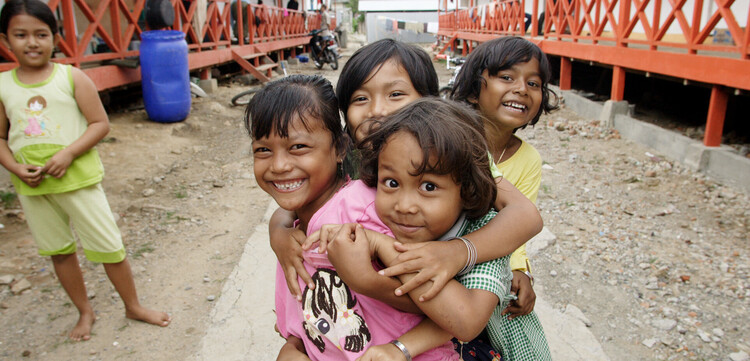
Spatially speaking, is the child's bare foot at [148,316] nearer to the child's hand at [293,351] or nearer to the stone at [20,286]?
the stone at [20,286]

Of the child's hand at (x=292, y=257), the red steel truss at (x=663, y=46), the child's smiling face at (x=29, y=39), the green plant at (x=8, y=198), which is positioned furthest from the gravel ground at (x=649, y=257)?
the green plant at (x=8, y=198)

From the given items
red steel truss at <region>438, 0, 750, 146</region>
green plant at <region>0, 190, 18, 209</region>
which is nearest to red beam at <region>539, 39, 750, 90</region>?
red steel truss at <region>438, 0, 750, 146</region>

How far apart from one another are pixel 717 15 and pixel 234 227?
480cm

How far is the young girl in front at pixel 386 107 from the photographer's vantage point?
48.5 inches

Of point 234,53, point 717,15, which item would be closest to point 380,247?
point 717,15

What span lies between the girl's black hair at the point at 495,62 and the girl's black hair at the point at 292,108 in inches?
28.1

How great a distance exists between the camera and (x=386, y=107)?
1530mm

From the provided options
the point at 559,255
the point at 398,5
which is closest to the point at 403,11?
the point at 398,5

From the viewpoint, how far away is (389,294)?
1068 mm

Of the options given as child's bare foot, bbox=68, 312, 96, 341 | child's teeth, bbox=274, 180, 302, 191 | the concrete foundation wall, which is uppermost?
child's teeth, bbox=274, 180, 302, 191

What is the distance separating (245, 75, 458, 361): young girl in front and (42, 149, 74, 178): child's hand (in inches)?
62.5

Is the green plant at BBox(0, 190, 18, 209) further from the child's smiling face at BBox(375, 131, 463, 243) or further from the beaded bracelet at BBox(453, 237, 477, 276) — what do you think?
the beaded bracelet at BBox(453, 237, 477, 276)

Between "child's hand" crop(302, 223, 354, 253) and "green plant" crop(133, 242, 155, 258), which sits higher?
"child's hand" crop(302, 223, 354, 253)

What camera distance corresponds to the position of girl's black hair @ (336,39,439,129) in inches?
61.4
